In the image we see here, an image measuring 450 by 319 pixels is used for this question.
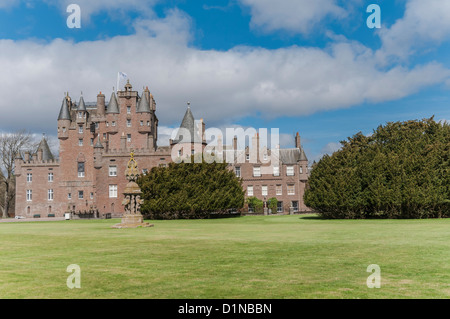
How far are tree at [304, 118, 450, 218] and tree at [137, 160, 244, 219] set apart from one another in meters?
12.3

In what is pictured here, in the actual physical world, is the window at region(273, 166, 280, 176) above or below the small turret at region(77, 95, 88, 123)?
below

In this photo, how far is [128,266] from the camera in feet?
38.4

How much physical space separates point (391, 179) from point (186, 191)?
2388 centimetres

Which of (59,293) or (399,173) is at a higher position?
(399,173)

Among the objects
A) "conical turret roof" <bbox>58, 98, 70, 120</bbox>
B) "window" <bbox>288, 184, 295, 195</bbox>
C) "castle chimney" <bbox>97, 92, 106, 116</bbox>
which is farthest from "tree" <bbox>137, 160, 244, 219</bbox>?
"conical turret roof" <bbox>58, 98, 70, 120</bbox>

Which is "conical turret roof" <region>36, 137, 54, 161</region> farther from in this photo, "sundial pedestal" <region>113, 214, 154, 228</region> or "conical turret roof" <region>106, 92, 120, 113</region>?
"sundial pedestal" <region>113, 214, 154, 228</region>

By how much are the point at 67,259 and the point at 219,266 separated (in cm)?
512

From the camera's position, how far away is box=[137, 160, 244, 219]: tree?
2062 inches

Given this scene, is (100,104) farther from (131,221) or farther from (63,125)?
(131,221)

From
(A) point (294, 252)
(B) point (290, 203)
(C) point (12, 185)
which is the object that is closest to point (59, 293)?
(A) point (294, 252)

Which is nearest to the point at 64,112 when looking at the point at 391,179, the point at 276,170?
the point at 276,170

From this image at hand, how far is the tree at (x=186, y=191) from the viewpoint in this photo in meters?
52.4
